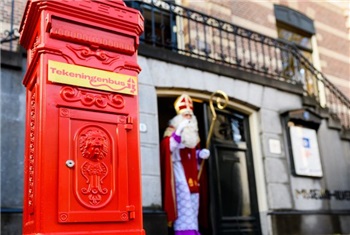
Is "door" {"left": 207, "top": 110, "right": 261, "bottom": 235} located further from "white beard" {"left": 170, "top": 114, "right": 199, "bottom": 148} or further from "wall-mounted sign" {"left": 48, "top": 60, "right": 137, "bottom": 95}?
"wall-mounted sign" {"left": 48, "top": 60, "right": 137, "bottom": 95}

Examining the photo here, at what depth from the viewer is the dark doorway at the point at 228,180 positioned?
243 inches

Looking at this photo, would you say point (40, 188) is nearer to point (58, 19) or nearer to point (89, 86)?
point (89, 86)

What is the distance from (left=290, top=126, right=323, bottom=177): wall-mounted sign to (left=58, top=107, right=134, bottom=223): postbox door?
4906 mm

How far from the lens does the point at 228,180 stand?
646 cm

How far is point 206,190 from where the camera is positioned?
636 centimetres

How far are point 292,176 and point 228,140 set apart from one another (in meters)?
1.32

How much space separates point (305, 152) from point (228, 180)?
1709 mm

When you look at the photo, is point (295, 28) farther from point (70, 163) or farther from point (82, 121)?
point (70, 163)

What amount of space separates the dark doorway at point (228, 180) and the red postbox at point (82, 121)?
11.4 ft

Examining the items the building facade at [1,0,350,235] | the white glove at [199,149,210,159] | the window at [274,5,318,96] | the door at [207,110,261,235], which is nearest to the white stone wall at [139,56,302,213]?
the building facade at [1,0,350,235]

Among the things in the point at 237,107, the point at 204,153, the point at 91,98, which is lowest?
the point at 91,98

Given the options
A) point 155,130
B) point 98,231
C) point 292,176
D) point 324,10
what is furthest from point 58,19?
point 324,10

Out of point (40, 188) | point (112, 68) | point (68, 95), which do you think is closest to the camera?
point (40, 188)

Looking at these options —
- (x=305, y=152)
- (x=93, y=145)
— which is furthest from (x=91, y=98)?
(x=305, y=152)
